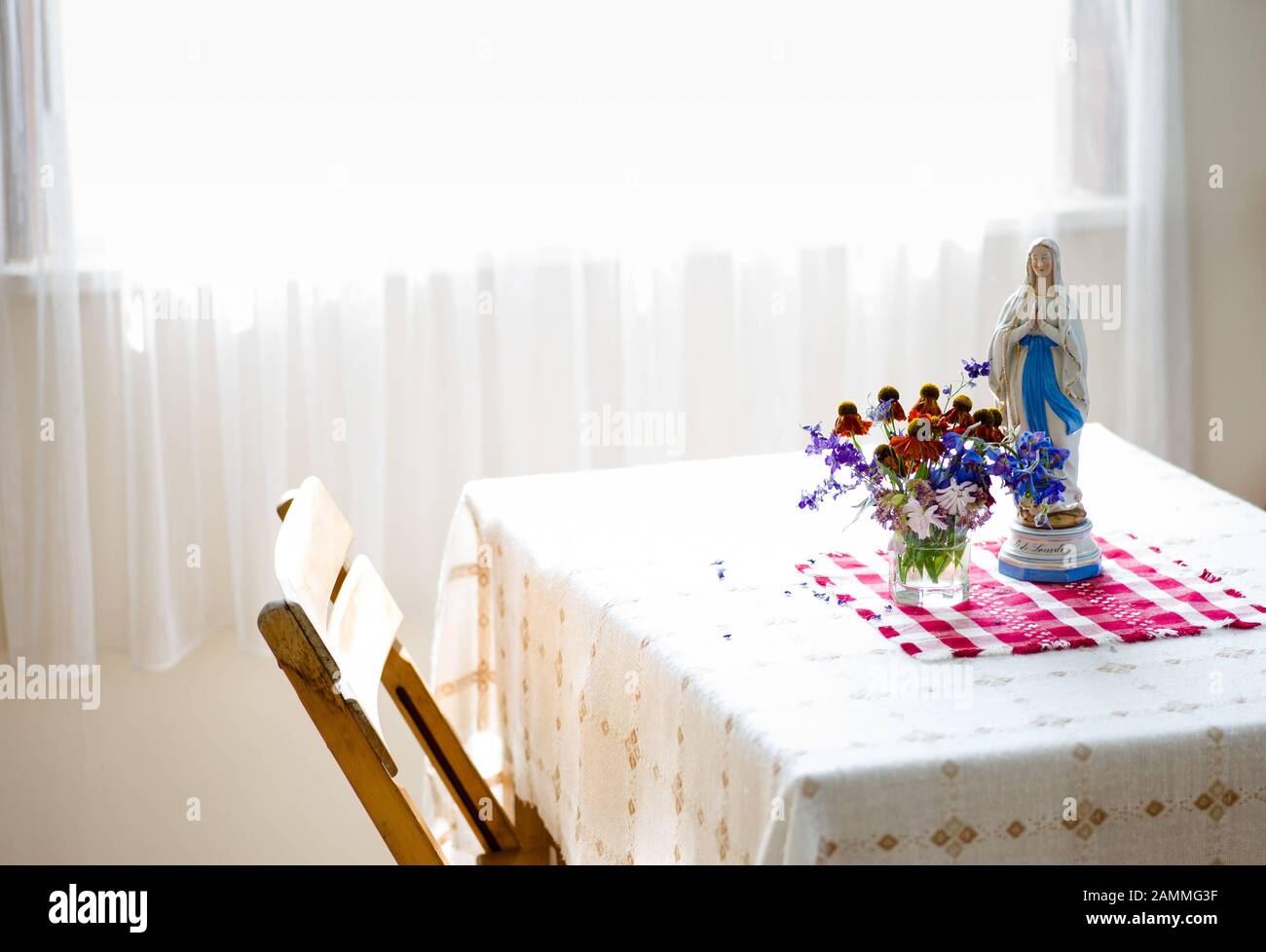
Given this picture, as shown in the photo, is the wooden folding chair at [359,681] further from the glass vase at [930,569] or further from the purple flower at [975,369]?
the purple flower at [975,369]

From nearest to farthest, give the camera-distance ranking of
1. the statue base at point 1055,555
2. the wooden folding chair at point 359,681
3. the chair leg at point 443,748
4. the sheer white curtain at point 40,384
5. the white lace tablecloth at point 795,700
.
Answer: the white lace tablecloth at point 795,700, the wooden folding chair at point 359,681, the statue base at point 1055,555, the chair leg at point 443,748, the sheer white curtain at point 40,384

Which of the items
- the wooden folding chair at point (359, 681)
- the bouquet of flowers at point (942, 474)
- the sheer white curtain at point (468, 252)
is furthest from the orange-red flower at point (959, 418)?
the sheer white curtain at point (468, 252)

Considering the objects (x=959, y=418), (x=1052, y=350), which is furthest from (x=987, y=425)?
(x=1052, y=350)

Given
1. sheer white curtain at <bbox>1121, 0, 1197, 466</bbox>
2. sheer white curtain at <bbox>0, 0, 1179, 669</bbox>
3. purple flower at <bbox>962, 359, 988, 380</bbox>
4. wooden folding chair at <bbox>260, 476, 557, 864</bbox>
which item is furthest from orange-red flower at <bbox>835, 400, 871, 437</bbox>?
sheer white curtain at <bbox>1121, 0, 1197, 466</bbox>

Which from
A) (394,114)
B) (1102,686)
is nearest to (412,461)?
(394,114)

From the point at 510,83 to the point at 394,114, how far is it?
225 millimetres

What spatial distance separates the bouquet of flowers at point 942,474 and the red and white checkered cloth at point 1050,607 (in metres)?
0.06

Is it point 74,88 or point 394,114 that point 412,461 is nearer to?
point 394,114

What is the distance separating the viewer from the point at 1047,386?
5.24 ft

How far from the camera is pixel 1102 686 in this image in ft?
4.36

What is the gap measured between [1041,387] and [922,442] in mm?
177

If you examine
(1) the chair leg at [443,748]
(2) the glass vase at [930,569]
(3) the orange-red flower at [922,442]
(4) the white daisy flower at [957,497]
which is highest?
(3) the orange-red flower at [922,442]

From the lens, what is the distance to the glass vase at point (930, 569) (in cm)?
155
